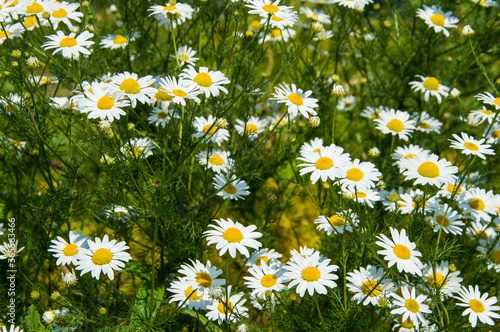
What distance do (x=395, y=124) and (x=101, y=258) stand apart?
1.92 m

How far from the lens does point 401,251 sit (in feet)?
6.03

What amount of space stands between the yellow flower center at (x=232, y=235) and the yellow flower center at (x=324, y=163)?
0.50 m

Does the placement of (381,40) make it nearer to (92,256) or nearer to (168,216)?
(168,216)

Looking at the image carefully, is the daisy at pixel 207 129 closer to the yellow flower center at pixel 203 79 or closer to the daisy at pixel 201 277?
the yellow flower center at pixel 203 79

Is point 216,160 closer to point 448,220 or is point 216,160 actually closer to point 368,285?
point 368,285

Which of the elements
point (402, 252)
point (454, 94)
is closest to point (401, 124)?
point (454, 94)

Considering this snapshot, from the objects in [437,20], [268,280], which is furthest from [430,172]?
[437,20]

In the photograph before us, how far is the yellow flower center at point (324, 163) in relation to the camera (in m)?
2.04

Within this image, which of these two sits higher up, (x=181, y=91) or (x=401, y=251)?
(x=181, y=91)

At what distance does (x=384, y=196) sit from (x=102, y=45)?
230cm

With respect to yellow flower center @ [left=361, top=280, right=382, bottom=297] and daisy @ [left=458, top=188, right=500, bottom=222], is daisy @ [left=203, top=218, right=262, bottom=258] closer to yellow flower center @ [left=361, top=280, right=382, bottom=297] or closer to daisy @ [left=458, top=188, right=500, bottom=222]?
yellow flower center @ [left=361, top=280, right=382, bottom=297]

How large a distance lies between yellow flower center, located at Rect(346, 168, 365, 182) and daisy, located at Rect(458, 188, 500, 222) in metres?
0.80

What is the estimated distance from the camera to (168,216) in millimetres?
2236

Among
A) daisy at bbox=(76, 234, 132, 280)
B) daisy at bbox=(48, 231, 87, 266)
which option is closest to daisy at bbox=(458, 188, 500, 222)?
daisy at bbox=(76, 234, 132, 280)
